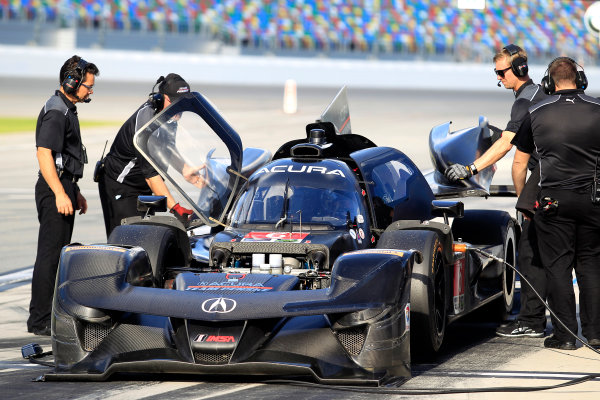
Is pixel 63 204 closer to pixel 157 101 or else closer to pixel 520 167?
pixel 157 101

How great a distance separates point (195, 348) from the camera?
5.64 meters

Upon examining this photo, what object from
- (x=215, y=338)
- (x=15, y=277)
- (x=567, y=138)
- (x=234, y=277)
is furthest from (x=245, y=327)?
(x=15, y=277)

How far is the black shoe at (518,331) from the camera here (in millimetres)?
7551

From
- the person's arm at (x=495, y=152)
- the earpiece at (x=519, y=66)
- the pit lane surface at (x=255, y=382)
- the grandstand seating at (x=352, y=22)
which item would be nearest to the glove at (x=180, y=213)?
the pit lane surface at (x=255, y=382)

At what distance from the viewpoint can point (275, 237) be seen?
6.98 meters

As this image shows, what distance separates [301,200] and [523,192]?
154 cm

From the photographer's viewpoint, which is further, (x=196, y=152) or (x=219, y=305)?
(x=196, y=152)

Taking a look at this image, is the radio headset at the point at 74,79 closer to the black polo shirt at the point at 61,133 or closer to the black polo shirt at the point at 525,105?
the black polo shirt at the point at 61,133

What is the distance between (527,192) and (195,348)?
287cm

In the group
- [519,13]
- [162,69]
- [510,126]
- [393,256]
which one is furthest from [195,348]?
[519,13]

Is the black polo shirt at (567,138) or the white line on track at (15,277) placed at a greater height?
the black polo shirt at (567,138)

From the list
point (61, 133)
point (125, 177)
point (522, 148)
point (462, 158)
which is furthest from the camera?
point (462, 158)

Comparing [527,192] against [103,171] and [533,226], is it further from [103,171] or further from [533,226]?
[103,171]

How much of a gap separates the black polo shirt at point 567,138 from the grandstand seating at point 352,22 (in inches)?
1786
